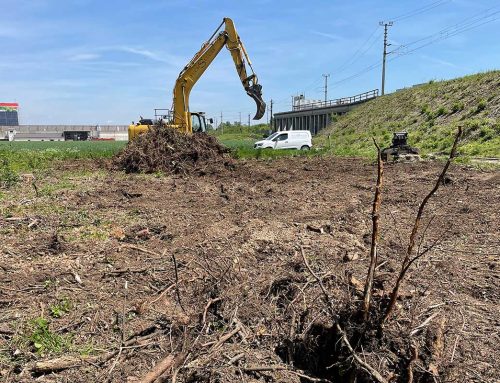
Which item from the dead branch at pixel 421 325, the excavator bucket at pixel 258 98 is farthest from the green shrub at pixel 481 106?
the dead branch at pixel 421 325

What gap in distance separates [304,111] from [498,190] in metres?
53.3

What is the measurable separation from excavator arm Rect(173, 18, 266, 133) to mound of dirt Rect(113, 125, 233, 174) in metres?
2.98

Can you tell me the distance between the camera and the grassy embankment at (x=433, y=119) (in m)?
22.5

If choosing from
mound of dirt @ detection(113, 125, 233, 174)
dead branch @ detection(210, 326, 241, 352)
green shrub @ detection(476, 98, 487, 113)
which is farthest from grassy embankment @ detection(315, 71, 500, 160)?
dead branch @ detection(210, 326, 241, 352)

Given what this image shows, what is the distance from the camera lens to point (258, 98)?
61.3 feet

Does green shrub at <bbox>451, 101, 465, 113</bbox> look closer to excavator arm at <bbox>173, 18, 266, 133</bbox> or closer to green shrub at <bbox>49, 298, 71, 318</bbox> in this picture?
excavator arm at <bbox>173, 18, 266, 133</bbox>

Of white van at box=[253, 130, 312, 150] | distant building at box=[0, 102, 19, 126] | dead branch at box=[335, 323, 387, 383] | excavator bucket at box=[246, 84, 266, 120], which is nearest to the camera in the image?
dead branch at box=[335, 323, 387, 383]

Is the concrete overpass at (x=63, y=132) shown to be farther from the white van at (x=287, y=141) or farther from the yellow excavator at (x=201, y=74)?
the yellow excavator at (x=201, y=74)

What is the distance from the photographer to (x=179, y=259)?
17.8 feet

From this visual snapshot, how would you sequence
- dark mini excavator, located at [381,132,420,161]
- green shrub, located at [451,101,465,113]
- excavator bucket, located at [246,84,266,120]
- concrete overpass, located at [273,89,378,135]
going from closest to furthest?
dark mini excavator, located at [381,132,420,161] → excavator bucket, located at [246,84,266,120] → green shrub, located at [451,101,465,113] → concrete overpass, located at [273,89,378,135]

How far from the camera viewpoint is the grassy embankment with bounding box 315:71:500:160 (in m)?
22.5

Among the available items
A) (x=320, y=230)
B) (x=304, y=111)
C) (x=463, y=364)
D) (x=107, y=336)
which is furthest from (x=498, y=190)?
(x=304, y=111)

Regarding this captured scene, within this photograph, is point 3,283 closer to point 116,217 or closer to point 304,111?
point 116,217

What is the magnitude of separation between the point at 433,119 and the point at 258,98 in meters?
17.4
